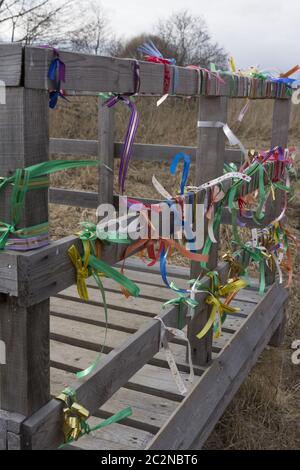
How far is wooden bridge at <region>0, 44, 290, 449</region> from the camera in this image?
1.39 metres

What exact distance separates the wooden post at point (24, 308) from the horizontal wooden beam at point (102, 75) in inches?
2.1

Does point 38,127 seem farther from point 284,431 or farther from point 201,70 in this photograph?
point 284,431

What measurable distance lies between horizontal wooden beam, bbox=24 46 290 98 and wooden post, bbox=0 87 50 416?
2.1 inches

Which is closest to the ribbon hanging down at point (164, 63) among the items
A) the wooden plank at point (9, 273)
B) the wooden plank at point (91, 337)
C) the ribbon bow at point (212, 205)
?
the ribbon bow at point (212, 205)

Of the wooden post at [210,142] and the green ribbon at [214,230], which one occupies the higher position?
the wooden post at [210,142]

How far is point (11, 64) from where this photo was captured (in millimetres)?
1312

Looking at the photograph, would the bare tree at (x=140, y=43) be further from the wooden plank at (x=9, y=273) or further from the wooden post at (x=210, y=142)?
the wooden plank at (x=9, y=273)

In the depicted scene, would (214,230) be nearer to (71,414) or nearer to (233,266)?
(233,266)

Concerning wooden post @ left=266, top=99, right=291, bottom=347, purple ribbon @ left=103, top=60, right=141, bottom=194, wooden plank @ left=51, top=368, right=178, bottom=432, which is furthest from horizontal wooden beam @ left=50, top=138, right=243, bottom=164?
purple ribbon @ left=103, top=60, right=141, bottom=194

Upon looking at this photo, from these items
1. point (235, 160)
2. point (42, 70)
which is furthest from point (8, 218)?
point (235, 160)

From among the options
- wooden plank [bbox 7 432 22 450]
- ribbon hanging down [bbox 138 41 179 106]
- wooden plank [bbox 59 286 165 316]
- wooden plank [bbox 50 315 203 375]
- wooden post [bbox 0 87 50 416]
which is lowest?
wooden plank [bbox 50 315 203 375]

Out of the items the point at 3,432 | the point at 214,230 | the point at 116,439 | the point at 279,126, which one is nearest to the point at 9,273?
the point at 3,432

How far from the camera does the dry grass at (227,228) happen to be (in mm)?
3270

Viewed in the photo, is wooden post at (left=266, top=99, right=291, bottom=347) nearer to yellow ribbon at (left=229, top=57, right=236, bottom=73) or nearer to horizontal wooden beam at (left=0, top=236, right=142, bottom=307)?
yellow ribbon at (left=229, top=57, right=236, bottom=73)
